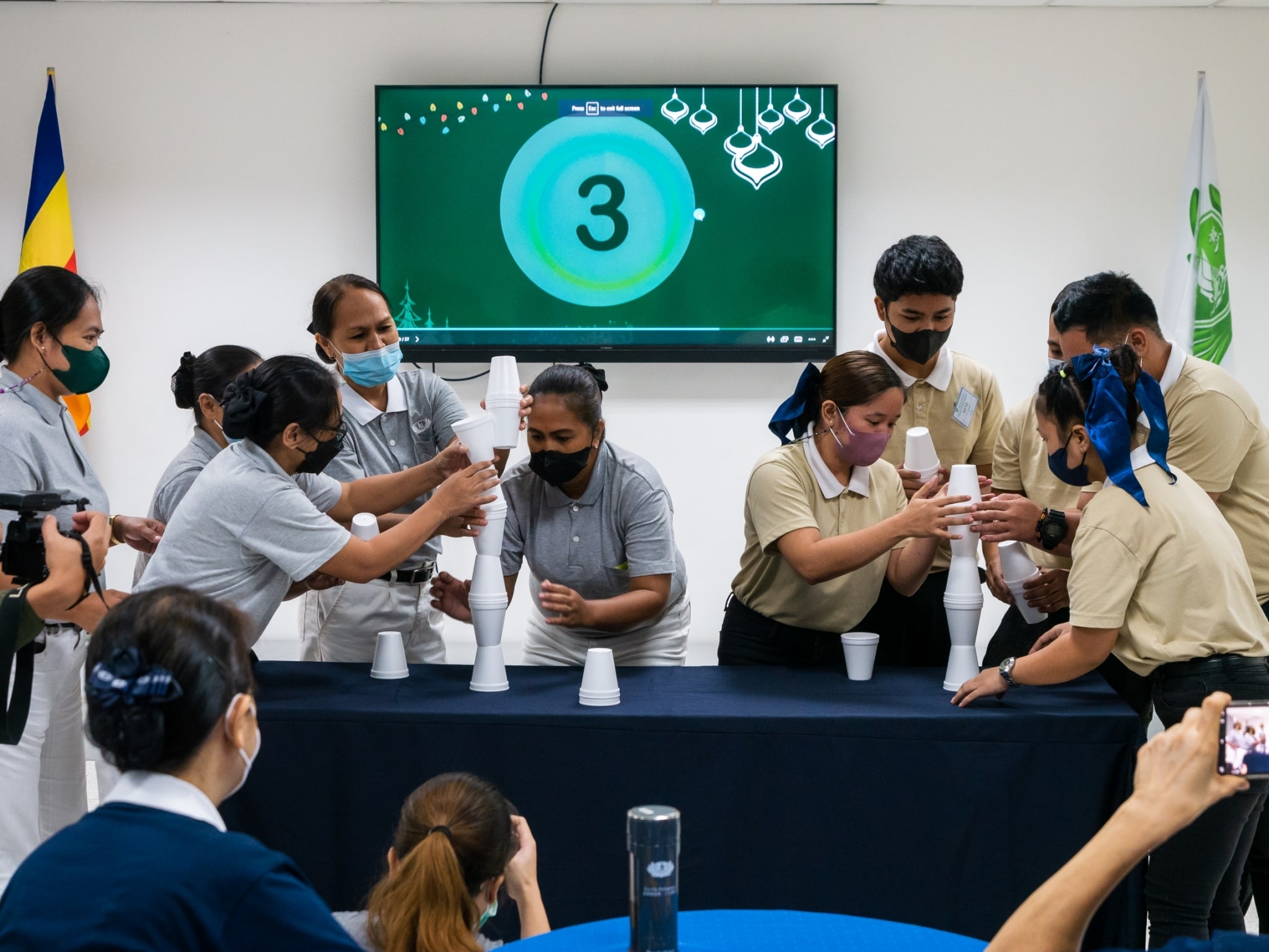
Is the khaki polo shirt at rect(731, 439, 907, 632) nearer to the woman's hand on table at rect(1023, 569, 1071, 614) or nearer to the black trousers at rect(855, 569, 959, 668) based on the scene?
the black trousers at rect(855, 569, 959, 668)

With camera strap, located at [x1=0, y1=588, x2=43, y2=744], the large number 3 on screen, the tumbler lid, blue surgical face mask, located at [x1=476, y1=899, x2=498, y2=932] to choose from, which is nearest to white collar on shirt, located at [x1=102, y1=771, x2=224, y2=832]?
the tumbler lid

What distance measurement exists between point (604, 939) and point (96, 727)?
2.33 ft

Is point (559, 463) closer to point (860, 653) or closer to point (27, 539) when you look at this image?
point (860, 653)

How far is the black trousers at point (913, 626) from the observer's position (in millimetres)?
2883

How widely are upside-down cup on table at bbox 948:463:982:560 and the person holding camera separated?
5.86 ft

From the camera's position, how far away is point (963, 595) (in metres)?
2.43

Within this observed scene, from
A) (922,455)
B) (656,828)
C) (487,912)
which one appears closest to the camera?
(656,828)

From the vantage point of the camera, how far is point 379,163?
15.0 ft

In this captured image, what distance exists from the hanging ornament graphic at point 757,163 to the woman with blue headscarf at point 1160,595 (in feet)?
8.56

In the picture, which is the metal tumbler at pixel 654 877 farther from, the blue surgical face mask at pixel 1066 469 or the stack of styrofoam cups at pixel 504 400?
the stack of styrofoam cups at pixel 504 400

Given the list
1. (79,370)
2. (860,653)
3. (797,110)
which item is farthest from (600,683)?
(797,110)

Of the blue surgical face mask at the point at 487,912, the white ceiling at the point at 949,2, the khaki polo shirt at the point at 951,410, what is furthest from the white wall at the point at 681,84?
the blue surgical face mask at the point at 487,912

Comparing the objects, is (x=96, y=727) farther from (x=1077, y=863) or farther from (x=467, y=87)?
(x=467, y=87)

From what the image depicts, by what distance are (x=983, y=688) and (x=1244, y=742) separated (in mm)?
1235
